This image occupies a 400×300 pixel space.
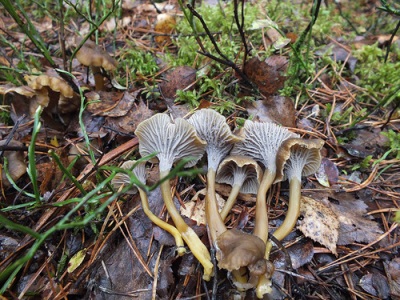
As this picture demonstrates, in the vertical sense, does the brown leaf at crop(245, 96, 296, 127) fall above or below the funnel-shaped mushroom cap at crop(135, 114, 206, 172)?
below

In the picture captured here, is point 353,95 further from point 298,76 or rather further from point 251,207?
point 251,207

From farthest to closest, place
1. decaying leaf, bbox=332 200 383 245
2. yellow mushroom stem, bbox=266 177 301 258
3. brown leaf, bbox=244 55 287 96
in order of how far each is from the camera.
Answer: brown leaf, bbox=244 55 287 96 → decaying leaf, bbox=332 200 383 245 → yellow mushroom stem, bbox=266 177 301 258

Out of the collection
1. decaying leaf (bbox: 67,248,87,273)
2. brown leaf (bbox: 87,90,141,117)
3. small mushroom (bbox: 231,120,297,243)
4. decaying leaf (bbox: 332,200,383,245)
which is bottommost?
decaying leaf (bbox: 332,200,383,245)

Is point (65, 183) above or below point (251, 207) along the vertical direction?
above

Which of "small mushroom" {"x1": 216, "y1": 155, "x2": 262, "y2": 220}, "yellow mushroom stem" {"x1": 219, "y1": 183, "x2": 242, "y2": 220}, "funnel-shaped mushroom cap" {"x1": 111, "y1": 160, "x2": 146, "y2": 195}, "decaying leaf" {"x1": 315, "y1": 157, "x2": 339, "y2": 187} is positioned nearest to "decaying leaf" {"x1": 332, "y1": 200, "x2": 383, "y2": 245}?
"decaying leaf" {"x1": 315, "y1": 157, "x2": 339, "y2": 187}

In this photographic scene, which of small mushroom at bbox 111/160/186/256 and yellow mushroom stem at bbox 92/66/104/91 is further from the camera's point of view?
yellow mushroom stem at bbox 92/66/104/91

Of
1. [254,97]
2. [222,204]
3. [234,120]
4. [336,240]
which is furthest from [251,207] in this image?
[254,97]

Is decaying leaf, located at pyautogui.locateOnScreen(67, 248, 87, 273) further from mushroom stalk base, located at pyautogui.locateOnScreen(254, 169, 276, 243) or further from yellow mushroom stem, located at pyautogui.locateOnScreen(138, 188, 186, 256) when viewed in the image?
mushroom stalk base, located at pyautogui.locateOnScreen(254, 169, 276, 243)
